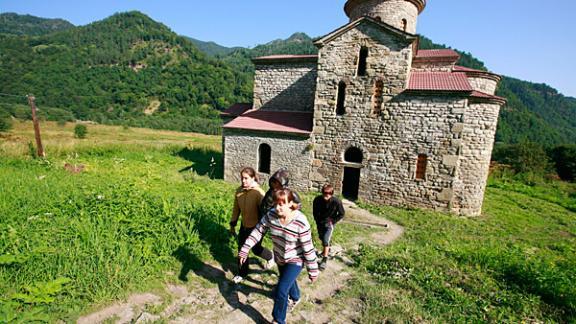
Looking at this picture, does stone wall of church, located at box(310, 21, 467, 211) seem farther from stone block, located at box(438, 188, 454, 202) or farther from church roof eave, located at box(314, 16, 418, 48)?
church roof eave, located at box(314, 16, 418, 48)

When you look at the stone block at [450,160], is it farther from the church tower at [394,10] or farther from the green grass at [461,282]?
the church tower at [394,10]

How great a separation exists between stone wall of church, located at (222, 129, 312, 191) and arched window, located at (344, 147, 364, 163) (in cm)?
161

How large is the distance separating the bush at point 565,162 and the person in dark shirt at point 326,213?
31461 millimetres

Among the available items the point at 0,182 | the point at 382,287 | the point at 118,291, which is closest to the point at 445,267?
the point at 382,287

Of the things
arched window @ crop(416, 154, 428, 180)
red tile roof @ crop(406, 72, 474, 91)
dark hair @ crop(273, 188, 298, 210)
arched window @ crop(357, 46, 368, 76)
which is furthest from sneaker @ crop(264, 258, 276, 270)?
arched window @ crop(357, 46, 368, 76)

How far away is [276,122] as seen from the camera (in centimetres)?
1250

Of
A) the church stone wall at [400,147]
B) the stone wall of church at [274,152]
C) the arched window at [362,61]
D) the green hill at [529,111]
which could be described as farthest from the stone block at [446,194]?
the green hill at [529,111]

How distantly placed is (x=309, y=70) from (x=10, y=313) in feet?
42.6

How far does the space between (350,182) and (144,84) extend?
10120 centimetres

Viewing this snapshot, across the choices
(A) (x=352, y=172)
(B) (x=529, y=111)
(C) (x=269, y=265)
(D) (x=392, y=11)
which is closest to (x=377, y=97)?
(A) (x=352, y=172)

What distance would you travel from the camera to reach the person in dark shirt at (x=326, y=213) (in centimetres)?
473

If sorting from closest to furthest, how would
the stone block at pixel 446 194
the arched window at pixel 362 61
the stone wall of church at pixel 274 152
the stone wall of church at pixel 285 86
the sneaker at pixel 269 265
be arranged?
1. the sneaker at pixel 269 265
2. the stone block at pixel 446 194
3. the arched window at pixel 362 61
4. the stone wall of church at pixel 274 152
5. the stone wall of church at pixel 285 86

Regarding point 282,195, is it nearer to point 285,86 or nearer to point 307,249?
point 307,249

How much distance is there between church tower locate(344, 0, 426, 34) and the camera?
41.1 feet
